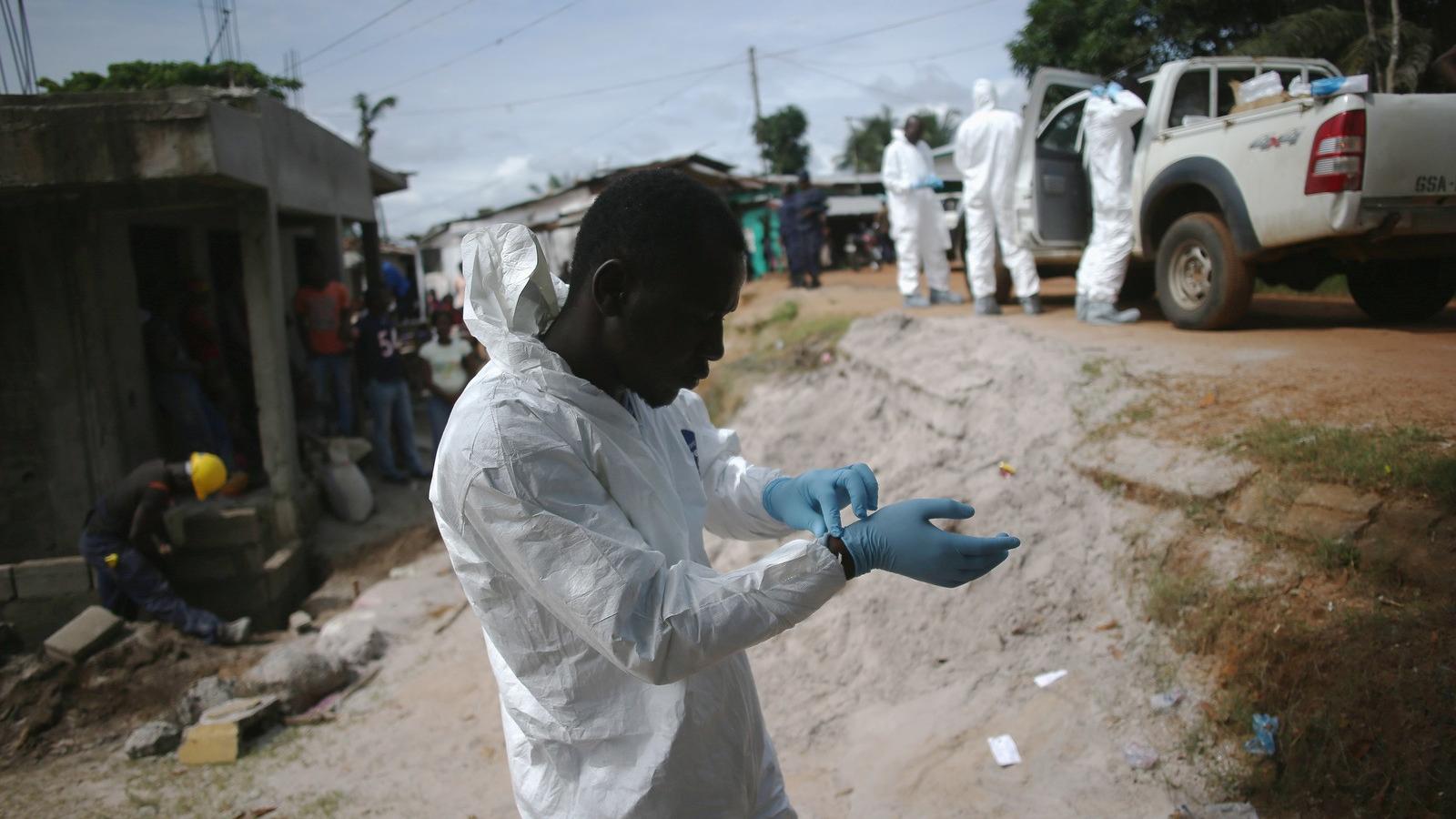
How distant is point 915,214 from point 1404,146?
4556 millimetres

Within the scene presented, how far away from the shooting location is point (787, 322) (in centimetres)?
1002

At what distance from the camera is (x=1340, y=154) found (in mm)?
4520

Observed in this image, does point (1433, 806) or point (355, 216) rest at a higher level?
point (355, 216)

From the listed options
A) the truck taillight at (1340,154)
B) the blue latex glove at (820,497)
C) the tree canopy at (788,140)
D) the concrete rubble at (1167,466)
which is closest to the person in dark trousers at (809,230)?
the truck taillight at (1340,154)

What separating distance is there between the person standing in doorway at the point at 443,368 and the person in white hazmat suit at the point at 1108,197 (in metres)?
6.00

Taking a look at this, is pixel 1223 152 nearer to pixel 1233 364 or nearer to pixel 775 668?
pixel 1233 364

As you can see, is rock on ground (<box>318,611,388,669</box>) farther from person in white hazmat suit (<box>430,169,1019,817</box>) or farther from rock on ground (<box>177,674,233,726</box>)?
person in white hazmat suit (<box>430,169,1019,817</box>)

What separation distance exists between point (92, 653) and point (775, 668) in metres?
4.53

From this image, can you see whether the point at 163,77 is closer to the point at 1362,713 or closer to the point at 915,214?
the point at 915,214

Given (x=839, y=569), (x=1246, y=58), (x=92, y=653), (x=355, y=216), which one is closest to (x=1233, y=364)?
(x=1246, y=58)

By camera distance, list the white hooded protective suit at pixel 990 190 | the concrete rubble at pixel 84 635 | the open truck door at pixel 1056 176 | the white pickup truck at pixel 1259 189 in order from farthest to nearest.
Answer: the white hooded protective suit at pixel 990 190, the open truck door at pixel 1056 176, the concrete rubble at pixel 84 635, the white pickup truck at pixel 1259 189

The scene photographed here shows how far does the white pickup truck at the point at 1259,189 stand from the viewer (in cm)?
445

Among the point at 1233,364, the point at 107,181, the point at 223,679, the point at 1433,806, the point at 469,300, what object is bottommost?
the point at 223,679

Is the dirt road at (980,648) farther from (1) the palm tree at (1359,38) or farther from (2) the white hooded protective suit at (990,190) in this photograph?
(1) the palm tree at (1359,38)
